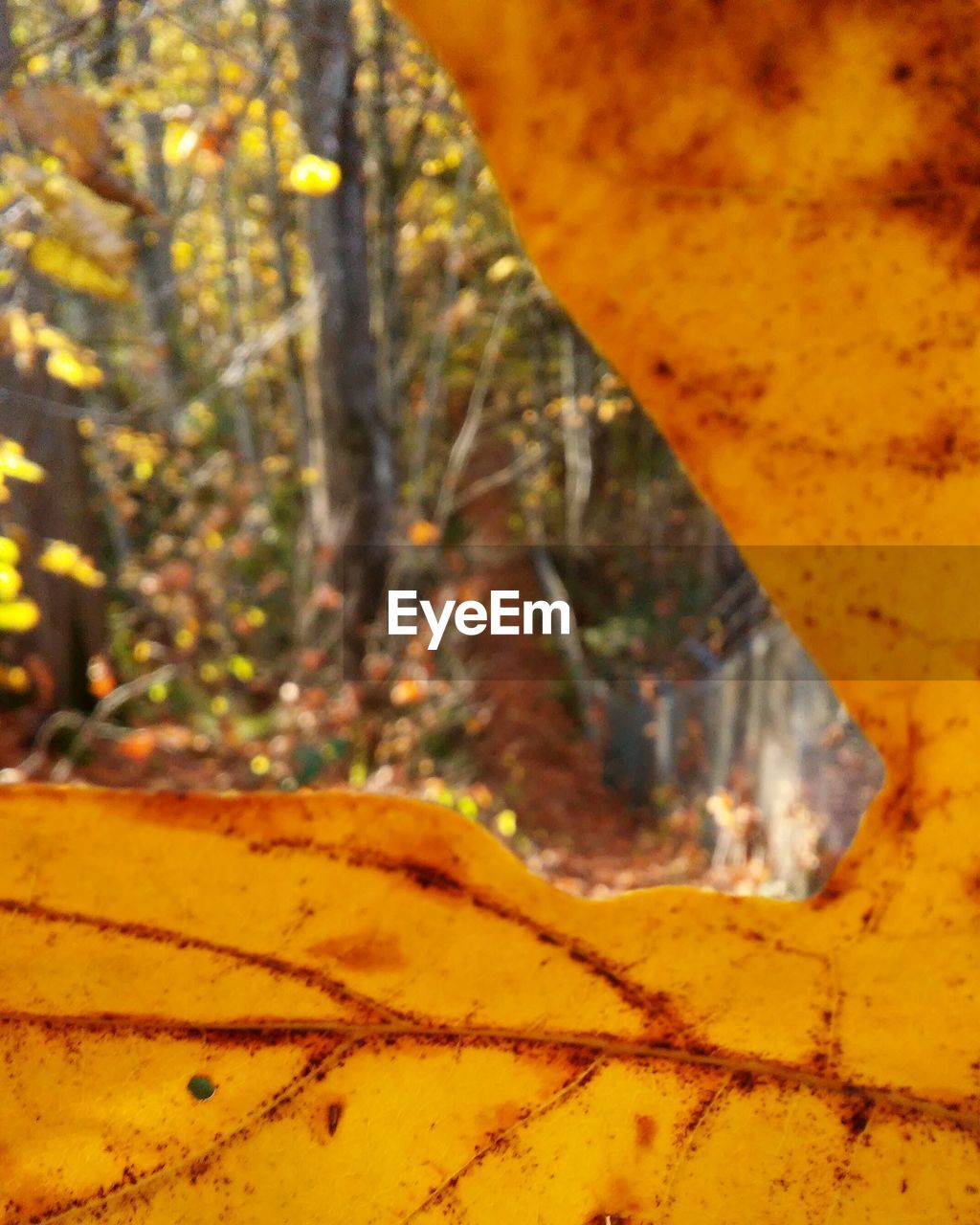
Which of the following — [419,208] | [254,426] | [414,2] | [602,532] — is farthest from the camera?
[602,532]

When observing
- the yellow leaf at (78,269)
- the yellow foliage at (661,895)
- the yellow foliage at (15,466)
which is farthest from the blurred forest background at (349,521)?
the yellow foliage at (661,895)

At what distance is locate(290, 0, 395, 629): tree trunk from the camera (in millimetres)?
3018

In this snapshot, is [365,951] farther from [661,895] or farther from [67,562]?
[67,562]

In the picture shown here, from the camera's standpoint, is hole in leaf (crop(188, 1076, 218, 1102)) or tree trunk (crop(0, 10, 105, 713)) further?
tree trunk (crop(0, 10, 105, 713))

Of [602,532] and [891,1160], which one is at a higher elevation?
[891,1160]

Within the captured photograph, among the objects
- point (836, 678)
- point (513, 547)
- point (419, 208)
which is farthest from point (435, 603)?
point (836, 678)

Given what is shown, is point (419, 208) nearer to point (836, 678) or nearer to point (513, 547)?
point (513, 547)

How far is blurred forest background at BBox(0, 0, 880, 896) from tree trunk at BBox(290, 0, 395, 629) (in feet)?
0.04

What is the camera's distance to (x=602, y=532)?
605 centimetres

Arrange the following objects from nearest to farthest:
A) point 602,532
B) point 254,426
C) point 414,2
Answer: point 414,2 < point 254,426 < point 602,532

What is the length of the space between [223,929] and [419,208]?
429 centimetres

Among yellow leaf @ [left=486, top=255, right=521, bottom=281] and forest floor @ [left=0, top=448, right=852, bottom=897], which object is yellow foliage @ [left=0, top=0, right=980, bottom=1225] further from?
yellow leaf @ [left=486, top=255, right=521, bottom=281]

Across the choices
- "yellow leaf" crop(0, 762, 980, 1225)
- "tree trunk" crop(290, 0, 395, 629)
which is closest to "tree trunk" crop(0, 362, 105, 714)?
"tree trunk" crop(290, 0, 395, 629)

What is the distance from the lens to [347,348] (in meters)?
3.67
